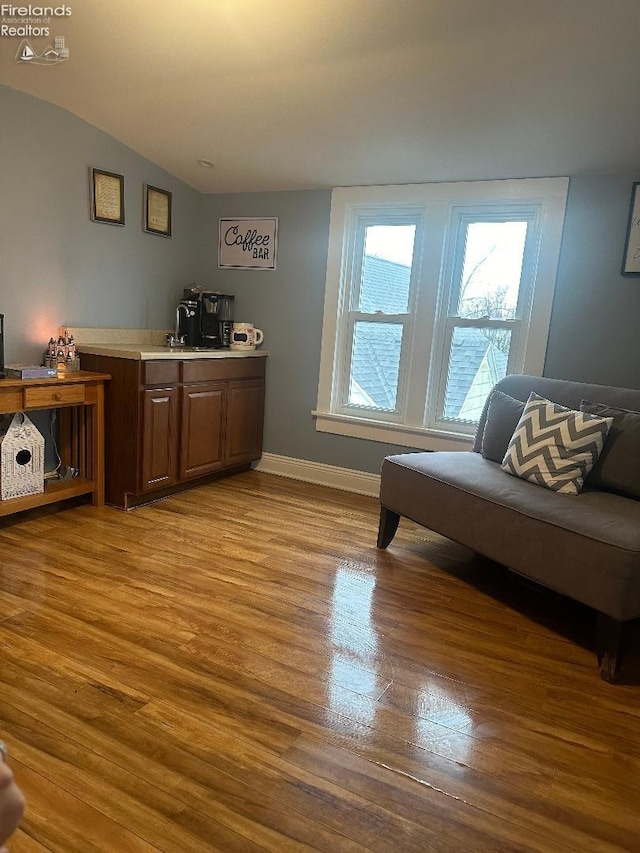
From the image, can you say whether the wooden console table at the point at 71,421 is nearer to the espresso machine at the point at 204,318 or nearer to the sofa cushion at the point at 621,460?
the espresso machine at the point at 204,318

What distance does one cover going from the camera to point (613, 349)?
3.21 m

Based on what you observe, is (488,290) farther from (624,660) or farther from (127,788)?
(127,788)

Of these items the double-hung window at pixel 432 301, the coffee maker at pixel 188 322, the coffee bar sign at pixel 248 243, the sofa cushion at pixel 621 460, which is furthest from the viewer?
the coffee bar sign at pixel 248 243

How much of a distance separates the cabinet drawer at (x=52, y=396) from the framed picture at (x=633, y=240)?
2.97 metres

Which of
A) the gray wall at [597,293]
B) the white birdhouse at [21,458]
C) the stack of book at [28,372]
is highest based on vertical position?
the gray wall at [597,293]

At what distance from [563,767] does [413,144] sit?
2940 mm

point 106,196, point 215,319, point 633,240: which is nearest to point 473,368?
point 633,240

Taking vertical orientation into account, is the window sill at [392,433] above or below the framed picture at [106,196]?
below

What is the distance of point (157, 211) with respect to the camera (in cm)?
408

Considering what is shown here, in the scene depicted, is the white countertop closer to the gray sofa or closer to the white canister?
the white canister

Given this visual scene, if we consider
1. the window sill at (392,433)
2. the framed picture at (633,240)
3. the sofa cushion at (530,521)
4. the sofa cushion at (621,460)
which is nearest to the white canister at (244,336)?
the window sill at (392,433)

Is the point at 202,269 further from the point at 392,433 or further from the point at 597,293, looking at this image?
the point at 597,293

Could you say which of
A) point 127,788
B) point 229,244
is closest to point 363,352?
point 229,244

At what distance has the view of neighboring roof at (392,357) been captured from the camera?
367cm
